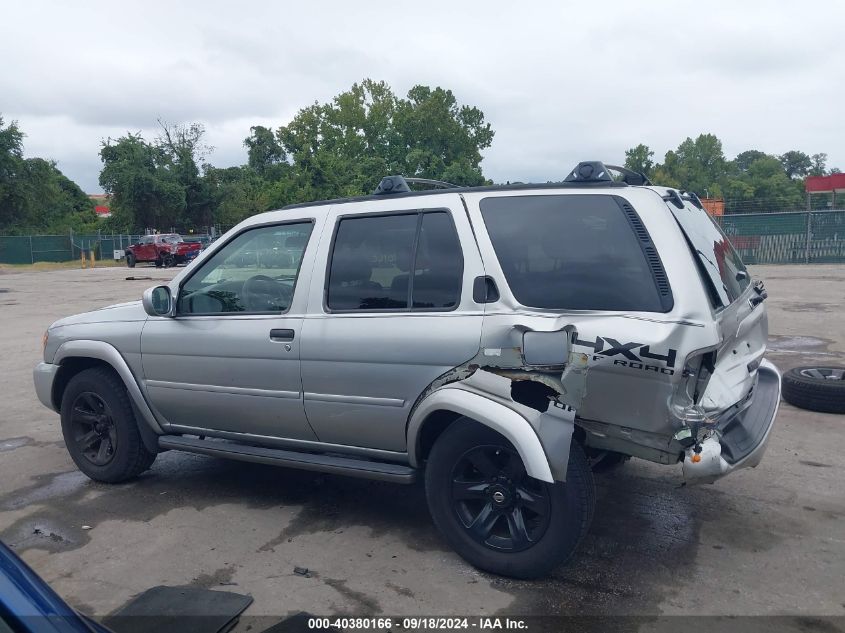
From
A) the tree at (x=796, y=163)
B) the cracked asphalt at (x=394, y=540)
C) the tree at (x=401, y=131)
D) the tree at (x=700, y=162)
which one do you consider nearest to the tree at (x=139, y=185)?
the tree at (x=401, y=131)

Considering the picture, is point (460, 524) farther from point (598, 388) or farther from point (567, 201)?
point (567, 201)

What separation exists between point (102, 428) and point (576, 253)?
3574 millimetres

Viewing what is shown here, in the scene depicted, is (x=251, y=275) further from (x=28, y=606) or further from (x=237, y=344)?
(x=28, y=606)

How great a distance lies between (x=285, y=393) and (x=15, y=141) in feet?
153

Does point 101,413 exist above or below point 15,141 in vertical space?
below

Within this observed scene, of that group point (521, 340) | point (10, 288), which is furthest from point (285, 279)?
point (10, 288)

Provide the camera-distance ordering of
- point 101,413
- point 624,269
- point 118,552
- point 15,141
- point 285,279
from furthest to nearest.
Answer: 1. point 15,141
2. point 101,413
3. point 285,279
4. point 118,552
5. point 624,269

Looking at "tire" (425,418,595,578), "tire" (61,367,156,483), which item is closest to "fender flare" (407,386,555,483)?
"tire" (425,418,595,578)

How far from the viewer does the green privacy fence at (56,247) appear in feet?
146

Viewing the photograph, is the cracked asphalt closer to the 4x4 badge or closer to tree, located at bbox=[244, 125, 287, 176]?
the 4x4 badge

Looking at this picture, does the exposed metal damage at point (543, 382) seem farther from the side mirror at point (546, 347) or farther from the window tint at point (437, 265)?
the window tint at point (437, 265)

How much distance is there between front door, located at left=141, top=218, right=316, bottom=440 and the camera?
174 inches

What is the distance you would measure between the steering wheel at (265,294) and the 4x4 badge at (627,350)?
1894 mm

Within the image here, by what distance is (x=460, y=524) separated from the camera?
382 centimetres
